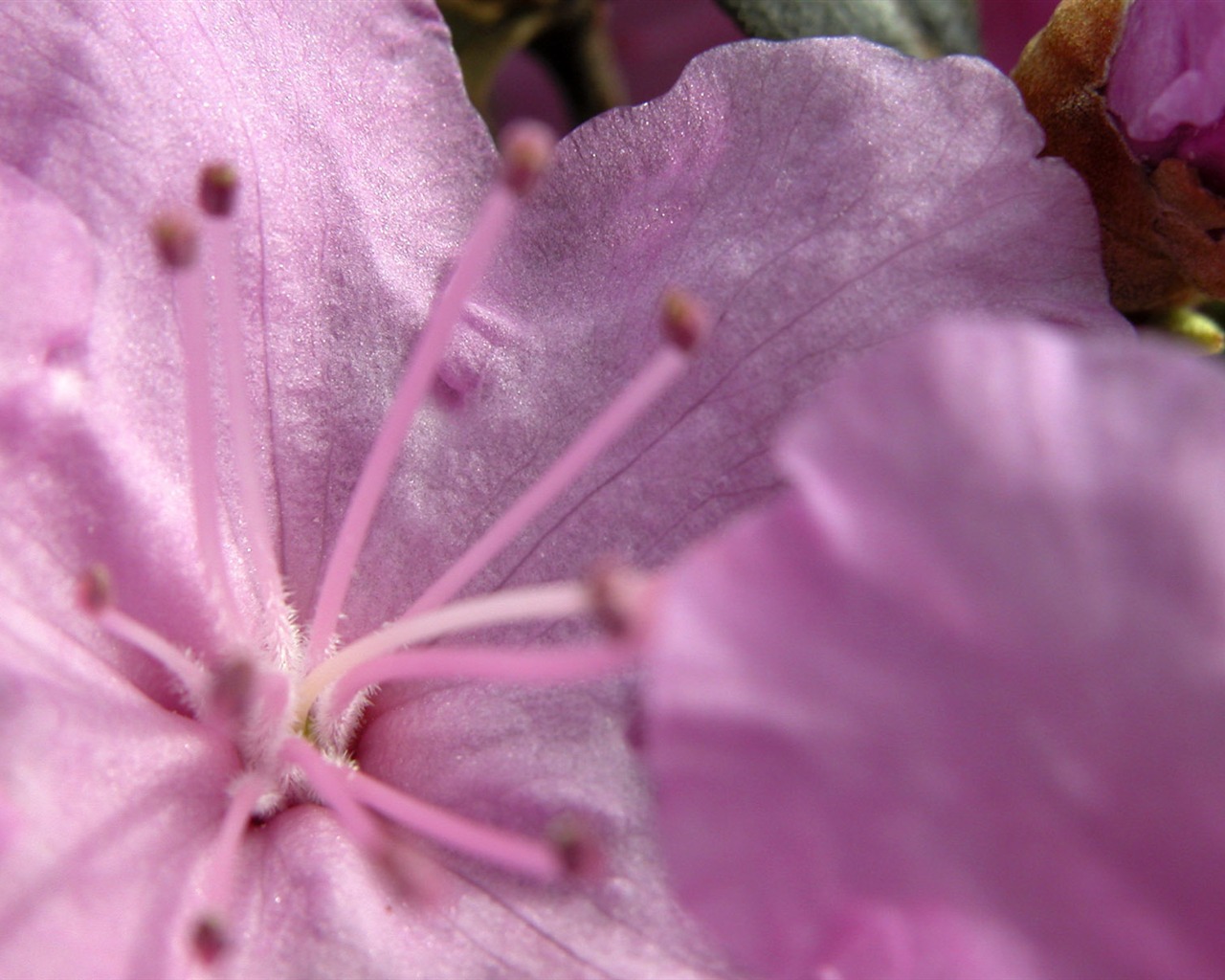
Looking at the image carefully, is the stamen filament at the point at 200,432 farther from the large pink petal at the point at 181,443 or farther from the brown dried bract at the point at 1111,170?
the brown dried bract at the point at 1111,170

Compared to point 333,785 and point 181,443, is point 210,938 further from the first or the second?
point 181,443

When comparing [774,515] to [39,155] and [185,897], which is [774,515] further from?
[39,155]

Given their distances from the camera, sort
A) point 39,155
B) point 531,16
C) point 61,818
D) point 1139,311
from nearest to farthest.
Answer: point 61,818 → point 39,155 → point 1139,311 → point 531,16

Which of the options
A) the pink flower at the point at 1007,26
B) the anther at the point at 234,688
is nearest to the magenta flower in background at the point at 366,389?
the anther at the point at 234,688

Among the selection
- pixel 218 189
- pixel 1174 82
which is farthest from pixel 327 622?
pixel 1174 82

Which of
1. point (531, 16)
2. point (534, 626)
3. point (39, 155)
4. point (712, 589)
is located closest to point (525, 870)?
point (534, 626)

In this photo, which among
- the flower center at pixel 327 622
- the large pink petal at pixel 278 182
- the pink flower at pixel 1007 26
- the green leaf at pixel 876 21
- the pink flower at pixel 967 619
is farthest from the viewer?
the pink flower at pixel 1007 26

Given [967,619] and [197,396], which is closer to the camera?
[967,619]
